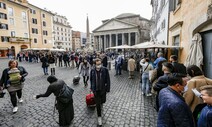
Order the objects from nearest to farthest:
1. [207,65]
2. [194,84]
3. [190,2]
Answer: [194,84] < [207,65] < [190,2]

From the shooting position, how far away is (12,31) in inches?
1307

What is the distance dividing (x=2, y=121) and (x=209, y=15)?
25.1 ft

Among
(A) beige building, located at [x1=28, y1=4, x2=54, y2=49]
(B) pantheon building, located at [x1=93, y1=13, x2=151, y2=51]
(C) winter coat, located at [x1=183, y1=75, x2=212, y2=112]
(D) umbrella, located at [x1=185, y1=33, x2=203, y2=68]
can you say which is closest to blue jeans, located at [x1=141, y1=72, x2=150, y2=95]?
(D) umbrella, located at [x1=185, y1=33, x2=203, y2=68]

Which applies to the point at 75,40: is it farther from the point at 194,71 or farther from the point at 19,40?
the point at 194,71

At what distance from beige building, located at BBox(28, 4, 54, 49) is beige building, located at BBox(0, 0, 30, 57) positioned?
1973mm

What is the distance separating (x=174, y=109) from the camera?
1717 mm

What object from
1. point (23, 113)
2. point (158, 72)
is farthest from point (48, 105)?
point (158, 72)

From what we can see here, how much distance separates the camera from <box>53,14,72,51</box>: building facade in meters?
64.1

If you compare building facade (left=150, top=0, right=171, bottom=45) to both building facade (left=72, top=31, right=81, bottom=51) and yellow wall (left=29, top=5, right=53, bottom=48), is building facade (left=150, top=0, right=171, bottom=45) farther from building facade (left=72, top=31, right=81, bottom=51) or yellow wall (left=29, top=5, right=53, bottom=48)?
building facade (left=72, top=31, right=81, bottom=51)

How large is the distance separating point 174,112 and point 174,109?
4 centimetres

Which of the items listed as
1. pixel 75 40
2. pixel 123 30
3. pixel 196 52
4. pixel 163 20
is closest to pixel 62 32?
pixel 75 40

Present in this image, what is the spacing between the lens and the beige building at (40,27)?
38794mm

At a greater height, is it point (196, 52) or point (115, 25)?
point (115, 25)

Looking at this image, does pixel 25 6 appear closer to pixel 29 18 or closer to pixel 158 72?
pixel 29 18
